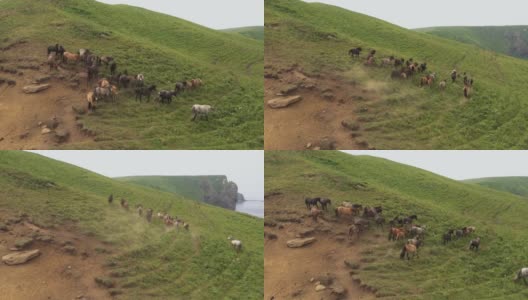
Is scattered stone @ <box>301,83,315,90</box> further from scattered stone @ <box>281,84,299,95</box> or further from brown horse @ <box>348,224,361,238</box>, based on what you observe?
brown horse @ <box>348,224,361,238</box>

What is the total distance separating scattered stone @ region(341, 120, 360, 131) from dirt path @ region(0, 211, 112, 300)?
1363 cm

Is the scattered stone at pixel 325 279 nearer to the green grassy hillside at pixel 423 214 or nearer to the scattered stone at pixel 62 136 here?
the green grassy hillside at pixel 423 214

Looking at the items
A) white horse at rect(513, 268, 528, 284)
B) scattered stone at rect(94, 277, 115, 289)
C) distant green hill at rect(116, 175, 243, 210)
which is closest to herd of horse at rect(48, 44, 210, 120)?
scattered stone at rect(94, 277, 115, 289)

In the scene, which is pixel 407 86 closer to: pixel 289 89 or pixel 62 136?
Result: pixel 289 89

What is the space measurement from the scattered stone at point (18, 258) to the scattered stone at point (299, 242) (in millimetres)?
12815

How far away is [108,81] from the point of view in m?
23.8

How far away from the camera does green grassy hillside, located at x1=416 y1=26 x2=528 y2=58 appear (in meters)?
160

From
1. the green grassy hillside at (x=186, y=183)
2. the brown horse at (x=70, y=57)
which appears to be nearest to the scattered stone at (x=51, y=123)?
the brown horse at (x=70, y=57)

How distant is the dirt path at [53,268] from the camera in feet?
63.4

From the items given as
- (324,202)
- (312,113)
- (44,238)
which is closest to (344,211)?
(324,202)

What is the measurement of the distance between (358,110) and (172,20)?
86.3 ft

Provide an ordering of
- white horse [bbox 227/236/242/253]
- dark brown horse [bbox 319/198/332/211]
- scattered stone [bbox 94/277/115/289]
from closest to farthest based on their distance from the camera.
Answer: scattered stone [bbox 94/277/115/289] → dark brown horse [bbox 319/198/332/211] → white horse [bbox 227/236/242/253]

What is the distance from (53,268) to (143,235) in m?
5.16

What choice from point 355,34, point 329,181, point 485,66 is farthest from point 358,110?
point 485,66
